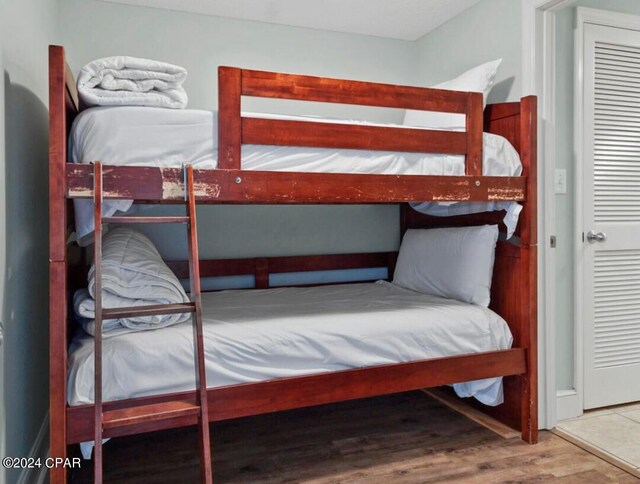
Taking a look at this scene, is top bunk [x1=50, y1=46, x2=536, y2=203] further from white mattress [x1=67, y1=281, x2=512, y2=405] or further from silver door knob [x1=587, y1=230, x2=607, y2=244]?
silver door knob [x1=587, y1=230, x2=607, y2=244]

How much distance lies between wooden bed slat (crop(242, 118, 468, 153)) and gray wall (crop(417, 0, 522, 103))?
71 centimetres

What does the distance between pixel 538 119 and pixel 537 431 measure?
148 centimetres

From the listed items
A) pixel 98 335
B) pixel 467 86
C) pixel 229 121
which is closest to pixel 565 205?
pixel 467 86

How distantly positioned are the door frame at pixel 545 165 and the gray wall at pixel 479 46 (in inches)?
4.2

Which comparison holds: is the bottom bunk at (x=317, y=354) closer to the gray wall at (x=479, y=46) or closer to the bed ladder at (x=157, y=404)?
the bed ladder at (x=157, y=404)

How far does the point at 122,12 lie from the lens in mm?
2850

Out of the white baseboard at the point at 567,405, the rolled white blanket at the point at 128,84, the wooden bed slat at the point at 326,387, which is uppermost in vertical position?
the rolled white blanket at the point at 128,84

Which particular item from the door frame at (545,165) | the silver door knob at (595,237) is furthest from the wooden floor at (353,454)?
the silver door knob at (595,237)

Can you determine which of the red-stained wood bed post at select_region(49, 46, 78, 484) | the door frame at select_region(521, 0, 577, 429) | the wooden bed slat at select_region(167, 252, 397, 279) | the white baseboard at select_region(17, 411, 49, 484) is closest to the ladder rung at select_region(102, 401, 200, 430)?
the red-stained wood bed post at select_region(49, 46, 78, 484)

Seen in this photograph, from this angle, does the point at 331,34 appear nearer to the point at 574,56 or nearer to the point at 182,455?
the point at 574,56

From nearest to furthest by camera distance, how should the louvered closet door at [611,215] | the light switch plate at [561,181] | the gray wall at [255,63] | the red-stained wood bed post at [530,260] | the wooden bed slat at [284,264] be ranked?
the red-stained wood bed post at [530,260] < the light switch plate at [561,181] < the louvered closet door at [611,215] < the gray wall at [255,63] < the wooden bed slat at [284,264]

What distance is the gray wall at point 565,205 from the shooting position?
101 inches

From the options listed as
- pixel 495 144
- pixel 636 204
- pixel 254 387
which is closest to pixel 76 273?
pixel 254 387

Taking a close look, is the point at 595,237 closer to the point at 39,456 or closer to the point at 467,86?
the point at 467,86
